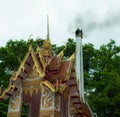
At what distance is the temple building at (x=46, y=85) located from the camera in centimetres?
920

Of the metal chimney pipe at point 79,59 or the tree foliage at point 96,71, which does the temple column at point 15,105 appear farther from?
the tree foliage at point 96,71

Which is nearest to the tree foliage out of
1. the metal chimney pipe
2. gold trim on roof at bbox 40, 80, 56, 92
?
the metal chimney pipe

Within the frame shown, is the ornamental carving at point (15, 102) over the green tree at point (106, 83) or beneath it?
beneath

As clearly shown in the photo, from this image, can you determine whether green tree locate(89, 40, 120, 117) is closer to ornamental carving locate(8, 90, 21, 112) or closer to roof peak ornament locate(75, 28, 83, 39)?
roof peak ornament locate(75, 28, 83, 39)

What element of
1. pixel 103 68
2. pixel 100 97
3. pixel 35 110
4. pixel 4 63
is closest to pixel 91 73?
pixel 103 68

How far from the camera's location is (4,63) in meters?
23.0

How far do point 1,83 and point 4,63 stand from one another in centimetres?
187

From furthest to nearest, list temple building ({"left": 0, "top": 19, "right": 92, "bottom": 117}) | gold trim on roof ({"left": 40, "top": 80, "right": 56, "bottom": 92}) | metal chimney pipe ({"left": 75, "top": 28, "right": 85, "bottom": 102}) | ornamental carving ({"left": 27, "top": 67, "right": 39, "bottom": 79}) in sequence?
1. metal chimney pipe ({"left": 75, "top": 28, "right": 85, "bottom": 102})
2. ornamental carving ({"left": 27, "top": 67, "right": 39, "bottom": 79})
3. temple building ({"left": 0, "top": 19, "right": 92, "bottom": 117})
4. gold trim on roof ({"left": 40, "top": 80, "right": 56, "bottom": 92})

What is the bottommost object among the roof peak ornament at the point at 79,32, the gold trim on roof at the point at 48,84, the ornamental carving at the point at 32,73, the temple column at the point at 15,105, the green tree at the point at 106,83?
the temple column at the point at 15,105

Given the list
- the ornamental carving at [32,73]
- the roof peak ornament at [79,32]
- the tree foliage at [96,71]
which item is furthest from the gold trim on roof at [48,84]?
the roof peak ornament at [79,32]

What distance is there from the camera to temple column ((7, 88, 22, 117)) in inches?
368

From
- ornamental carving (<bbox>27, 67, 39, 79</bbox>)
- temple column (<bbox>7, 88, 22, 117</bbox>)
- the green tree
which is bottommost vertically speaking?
temple column (<bbox>7, 88, 22, 117</bbox>)

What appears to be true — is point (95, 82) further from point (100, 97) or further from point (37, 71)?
point (37, 71)

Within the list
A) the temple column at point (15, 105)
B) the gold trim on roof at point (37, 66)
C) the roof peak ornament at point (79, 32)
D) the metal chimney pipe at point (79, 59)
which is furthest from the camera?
the roof peak ornament at point (79, 32)
